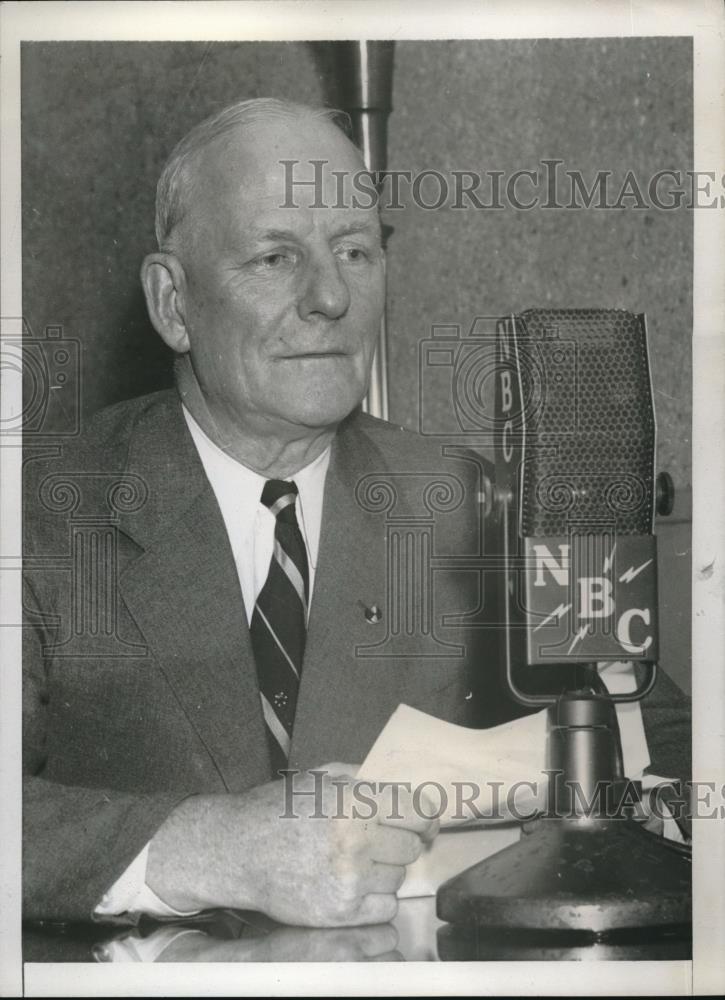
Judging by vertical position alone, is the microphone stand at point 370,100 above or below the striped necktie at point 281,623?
above

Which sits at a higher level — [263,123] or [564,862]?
[263,123]

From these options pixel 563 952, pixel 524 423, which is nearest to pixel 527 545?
pixel 524 423

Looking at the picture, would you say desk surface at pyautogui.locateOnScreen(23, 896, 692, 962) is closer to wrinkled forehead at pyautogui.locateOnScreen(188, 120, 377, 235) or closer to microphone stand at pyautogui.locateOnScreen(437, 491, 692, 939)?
microphone stand at pyautogui.locateOnScreen(437, 491, 692, 939)

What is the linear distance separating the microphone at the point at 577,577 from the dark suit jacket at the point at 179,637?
42 millimetres

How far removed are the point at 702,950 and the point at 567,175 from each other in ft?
2.27

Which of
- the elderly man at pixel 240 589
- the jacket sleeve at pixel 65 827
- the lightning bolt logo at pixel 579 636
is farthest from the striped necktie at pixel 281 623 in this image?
the lightning bolt logo at pixel 579 636

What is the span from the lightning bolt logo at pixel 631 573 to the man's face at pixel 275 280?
28 cm

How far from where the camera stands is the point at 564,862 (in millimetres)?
1115

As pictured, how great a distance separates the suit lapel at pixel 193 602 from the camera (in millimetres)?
1114

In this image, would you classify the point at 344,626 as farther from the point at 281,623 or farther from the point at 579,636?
the point at 579,636

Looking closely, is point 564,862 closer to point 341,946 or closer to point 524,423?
point 341,946

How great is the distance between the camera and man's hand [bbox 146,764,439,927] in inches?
42.9
